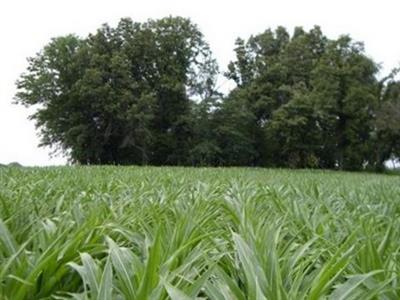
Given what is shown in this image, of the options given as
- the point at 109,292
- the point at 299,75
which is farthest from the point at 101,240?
the point at 299,75

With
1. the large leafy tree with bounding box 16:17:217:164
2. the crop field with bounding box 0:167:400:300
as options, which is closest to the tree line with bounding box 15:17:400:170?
the large leafy tree with bounding box 16:17:217:164

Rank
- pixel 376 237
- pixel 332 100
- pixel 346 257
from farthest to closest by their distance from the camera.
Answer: pixel 332 100
pixel 376 237
pixel 346 257

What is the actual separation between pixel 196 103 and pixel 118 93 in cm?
667

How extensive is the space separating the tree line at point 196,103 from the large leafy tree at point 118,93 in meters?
0.08

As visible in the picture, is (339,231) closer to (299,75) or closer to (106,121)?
(106,121)

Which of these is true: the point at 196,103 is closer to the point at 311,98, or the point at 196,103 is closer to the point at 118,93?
the point at 118,93

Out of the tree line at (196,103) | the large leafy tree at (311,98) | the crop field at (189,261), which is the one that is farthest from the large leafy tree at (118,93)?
the crop field at (189,261)

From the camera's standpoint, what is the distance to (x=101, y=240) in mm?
2043

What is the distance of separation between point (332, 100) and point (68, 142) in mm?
19477

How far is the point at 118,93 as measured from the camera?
116ft

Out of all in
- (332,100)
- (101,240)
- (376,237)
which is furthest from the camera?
(332,100)

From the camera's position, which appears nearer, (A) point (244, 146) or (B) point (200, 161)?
(B) point (200, 161)

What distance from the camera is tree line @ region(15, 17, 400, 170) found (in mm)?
35031

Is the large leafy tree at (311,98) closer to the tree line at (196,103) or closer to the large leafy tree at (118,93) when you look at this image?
the tree line at (196,103)
